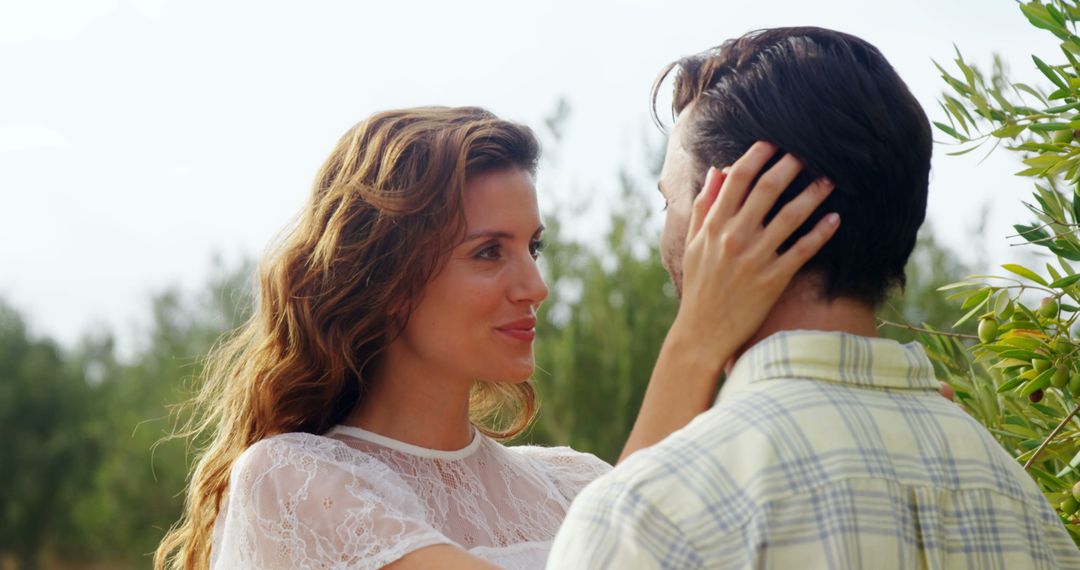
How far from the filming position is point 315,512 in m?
2.74

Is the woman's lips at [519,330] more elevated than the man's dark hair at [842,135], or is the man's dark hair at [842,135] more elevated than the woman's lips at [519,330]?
the man's dark hair at [842,135]

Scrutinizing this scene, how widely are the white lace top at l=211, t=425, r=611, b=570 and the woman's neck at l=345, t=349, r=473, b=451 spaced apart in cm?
4

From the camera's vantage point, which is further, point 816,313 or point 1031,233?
point 1031,233

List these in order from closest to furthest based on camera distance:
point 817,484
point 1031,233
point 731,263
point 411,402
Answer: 1. point 817,484
2. point 731,263
3. point 1031,233
4. point 411,402

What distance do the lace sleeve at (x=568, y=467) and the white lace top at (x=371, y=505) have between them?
3.6 inches

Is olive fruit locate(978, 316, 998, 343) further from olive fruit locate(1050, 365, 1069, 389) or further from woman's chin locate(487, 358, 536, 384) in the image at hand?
woman's chin locate(487, 358, 536, 384)

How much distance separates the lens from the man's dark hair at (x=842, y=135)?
158 centimetres

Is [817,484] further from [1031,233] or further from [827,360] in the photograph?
[1031,233]

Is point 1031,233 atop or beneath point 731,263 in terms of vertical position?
beneath

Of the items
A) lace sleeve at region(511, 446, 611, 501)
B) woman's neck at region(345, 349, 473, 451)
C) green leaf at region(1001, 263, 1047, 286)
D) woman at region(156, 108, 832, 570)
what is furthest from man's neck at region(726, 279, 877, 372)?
lace sleeve at region(511, 446, 611, 501)

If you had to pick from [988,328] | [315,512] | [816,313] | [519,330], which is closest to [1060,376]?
[988,328]

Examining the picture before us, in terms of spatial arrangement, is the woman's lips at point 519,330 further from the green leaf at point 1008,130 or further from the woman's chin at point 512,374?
the green leaf at point 1008,130

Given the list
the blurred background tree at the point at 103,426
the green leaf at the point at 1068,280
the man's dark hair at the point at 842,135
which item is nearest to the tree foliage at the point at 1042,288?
the green leaf at the point at 1068,280

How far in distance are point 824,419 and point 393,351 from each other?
184cm
